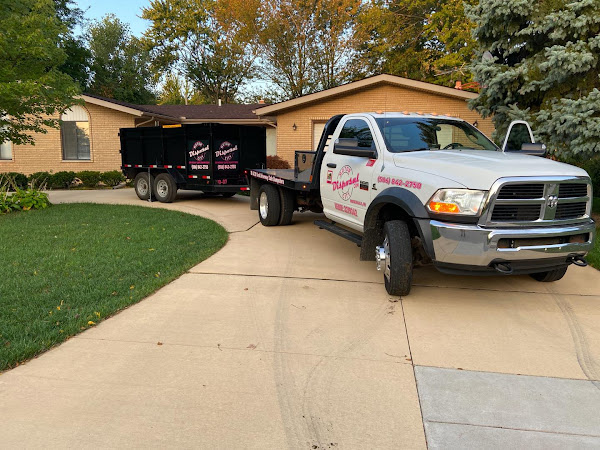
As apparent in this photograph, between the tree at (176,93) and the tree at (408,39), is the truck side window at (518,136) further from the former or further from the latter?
the tree at (176,93)

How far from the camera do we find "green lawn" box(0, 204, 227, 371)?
13.7 feet

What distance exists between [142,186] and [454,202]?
11709mm

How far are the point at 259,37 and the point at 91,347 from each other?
30.1 metres

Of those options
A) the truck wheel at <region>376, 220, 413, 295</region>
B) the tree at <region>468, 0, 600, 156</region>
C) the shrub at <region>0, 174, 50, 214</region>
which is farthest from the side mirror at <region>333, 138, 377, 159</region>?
the shrub at <region>0, 174, 50, 214</region>

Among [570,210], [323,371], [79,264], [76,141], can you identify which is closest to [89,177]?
[76,141]

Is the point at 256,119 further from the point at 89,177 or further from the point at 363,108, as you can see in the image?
the point at 89,177

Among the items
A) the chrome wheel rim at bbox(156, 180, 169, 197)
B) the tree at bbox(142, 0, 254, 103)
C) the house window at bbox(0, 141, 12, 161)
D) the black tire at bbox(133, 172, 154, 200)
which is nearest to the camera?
the chrome wheel rim at bbox(156, 180, 169, 197)

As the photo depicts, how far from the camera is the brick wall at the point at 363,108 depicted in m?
17.2

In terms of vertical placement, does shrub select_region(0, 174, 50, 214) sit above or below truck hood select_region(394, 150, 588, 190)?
below

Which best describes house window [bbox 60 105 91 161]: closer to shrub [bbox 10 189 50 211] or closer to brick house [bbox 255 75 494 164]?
brick house [bbox 255 75 494 164]

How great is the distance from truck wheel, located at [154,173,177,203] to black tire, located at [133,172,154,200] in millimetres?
244

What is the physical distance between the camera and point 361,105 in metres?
17.8

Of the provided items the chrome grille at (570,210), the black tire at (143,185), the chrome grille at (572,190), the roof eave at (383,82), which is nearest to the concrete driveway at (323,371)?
the chrome grille at (570,210)

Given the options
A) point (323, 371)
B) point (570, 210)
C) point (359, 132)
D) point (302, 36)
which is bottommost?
point (323, 371)
